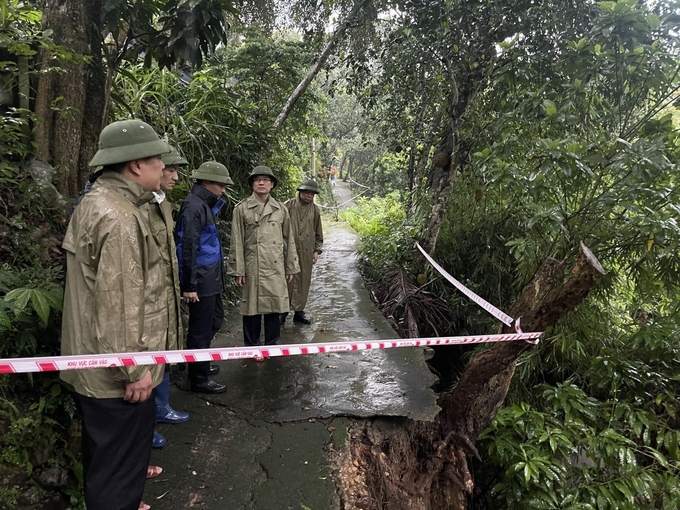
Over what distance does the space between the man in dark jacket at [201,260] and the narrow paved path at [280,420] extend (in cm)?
42

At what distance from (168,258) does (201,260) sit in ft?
2.67

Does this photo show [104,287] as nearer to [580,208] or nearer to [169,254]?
[169,254]

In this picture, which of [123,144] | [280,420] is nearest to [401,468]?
[280,420]

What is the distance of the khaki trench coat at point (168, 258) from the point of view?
82.5 inches

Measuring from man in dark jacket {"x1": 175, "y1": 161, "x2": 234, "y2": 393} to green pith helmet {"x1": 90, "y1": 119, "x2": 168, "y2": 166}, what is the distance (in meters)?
1.13

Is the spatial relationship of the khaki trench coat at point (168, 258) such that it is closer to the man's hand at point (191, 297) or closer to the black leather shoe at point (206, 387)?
the man's hand at point (191, 297)

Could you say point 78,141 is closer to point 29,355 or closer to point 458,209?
point 29,355

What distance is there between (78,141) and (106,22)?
3.19 ft

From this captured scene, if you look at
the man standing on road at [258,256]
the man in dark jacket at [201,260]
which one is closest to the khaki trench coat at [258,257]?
the man standing on road at [258,256]

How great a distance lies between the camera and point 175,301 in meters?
2.20

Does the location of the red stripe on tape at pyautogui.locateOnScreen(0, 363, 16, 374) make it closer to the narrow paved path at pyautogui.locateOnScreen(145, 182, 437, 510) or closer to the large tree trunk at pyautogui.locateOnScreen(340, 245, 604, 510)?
the narrow paved path at pyautogui.locateOnScreen(145, 182, 437, 510)

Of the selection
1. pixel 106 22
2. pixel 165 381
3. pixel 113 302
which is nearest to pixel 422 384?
pixel 165 381

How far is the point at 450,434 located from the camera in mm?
3090

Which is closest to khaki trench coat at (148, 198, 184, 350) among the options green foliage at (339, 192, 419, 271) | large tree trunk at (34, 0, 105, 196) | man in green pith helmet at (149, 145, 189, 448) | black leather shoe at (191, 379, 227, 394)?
man in green pith helmet at (149, 145, 189, 448)
